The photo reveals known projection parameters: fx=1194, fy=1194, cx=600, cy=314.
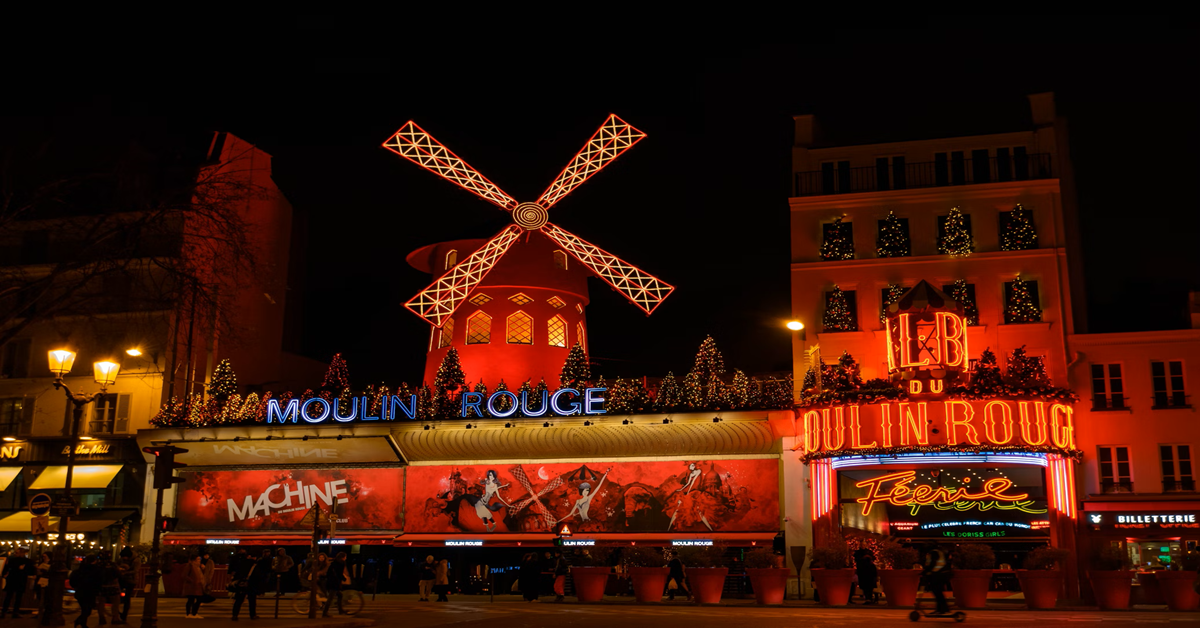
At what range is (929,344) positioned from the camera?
24125mm

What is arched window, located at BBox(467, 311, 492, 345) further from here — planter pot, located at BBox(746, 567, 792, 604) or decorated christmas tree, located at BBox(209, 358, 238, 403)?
planter pot, located at BBox(746, 567, 792, 604)

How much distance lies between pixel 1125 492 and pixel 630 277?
1239 cm

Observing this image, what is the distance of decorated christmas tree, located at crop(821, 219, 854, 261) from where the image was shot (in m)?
26.8

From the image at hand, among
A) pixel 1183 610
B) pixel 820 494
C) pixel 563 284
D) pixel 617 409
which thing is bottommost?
Answer: pixel 1183 610

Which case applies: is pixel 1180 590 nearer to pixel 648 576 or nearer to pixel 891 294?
pixel 648 576

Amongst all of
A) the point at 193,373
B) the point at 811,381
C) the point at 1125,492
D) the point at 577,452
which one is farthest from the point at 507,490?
the point at 1125,492

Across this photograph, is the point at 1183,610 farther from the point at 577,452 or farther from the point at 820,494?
the point at 577,452

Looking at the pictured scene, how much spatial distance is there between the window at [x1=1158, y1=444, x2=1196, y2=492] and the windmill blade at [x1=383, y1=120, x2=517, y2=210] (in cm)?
1617

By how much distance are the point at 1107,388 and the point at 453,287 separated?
15.0 metres

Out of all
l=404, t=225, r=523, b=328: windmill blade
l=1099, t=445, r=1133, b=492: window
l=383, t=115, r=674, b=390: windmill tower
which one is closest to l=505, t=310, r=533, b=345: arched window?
l=383, t=115, r=674, b=390: windmill tower

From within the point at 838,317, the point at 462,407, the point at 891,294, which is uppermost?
the point at 891,294

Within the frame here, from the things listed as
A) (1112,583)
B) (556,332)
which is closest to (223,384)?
(556,332)

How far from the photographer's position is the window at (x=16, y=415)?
3222cm

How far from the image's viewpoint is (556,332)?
98.4 ft
